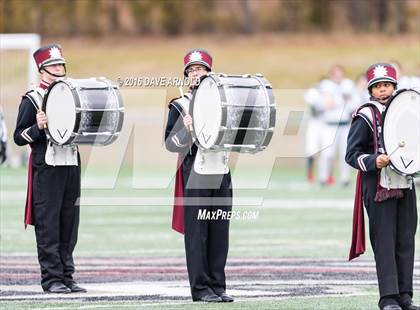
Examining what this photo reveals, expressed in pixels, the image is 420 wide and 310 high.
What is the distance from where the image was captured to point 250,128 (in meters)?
10.8

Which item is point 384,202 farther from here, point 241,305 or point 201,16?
point 201,16

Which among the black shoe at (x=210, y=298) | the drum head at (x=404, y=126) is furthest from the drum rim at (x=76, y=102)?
the drum head at (x=404, y=126)

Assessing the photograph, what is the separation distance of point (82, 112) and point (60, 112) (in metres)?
0.19

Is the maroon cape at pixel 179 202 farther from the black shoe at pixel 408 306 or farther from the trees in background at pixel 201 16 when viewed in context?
the trees in background at pixel 201 16

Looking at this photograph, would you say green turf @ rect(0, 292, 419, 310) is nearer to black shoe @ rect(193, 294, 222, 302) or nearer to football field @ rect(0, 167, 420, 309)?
football field @ rect(0, 167, 420, 309)

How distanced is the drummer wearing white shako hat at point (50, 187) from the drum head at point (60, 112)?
0.29 ft

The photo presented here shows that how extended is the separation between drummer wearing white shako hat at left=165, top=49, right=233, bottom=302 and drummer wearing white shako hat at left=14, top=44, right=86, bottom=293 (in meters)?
1.07

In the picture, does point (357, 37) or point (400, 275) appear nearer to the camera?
point (400, 275)

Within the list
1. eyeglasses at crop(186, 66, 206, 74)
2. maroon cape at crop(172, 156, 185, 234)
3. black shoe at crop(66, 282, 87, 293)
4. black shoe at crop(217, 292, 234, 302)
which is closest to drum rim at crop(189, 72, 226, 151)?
eyeglasses at crop(186, 66, 206, 74)

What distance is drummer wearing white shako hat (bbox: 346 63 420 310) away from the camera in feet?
33.3

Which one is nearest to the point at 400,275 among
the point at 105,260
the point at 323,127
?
the point at 105,260

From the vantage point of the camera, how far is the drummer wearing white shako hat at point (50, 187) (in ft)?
37.9

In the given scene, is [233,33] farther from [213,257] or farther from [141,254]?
[213,257]

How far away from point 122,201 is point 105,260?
7498 mm
